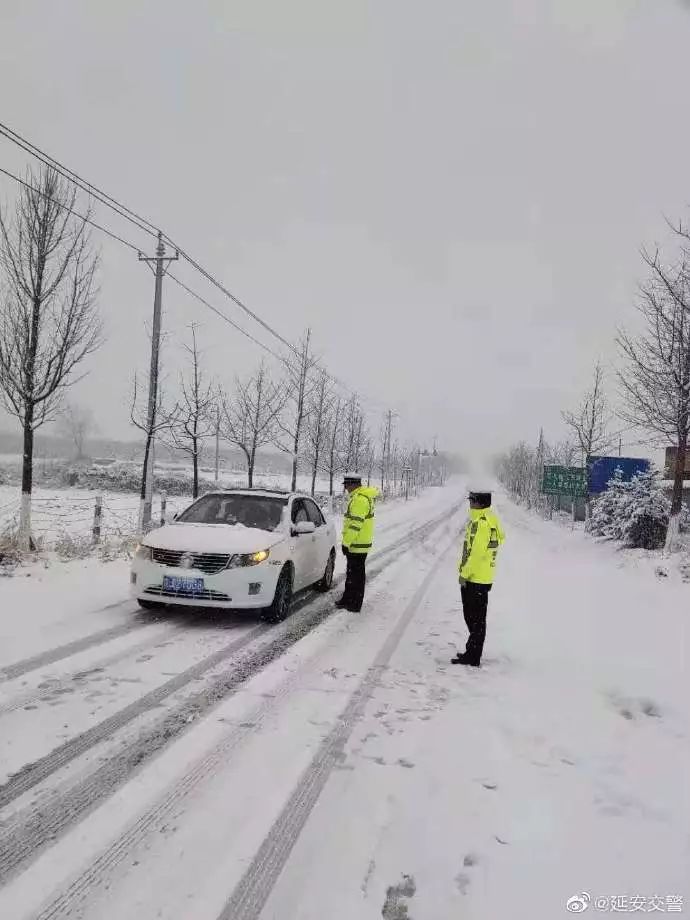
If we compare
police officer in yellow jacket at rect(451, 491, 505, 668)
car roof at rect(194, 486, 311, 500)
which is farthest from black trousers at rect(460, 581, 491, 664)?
car roof at rect(194, 486, 311, 500)

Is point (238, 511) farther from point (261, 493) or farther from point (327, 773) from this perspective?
point (327, 773)

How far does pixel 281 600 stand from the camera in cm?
704

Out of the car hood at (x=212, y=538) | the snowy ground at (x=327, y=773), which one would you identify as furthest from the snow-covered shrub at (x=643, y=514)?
the car hood at (x=212, y=538)

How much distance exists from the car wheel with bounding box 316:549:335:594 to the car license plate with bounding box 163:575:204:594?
2.97 m

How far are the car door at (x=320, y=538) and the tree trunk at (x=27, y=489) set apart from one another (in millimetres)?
4905

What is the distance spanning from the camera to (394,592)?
31.0 feet

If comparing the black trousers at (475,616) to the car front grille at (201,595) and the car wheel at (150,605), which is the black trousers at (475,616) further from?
the car wheel at (150,605)

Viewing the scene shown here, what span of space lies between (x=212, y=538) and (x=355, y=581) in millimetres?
2053

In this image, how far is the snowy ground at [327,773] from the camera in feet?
7.97

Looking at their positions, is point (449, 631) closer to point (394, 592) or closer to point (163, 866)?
point (394, 592)

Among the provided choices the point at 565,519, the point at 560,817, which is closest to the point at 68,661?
the point at 560,817

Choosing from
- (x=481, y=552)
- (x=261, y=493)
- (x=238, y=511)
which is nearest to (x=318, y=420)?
(x=261, y=493)

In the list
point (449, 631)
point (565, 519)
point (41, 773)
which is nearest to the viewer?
point (41, 773)

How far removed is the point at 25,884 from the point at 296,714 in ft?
6.86
